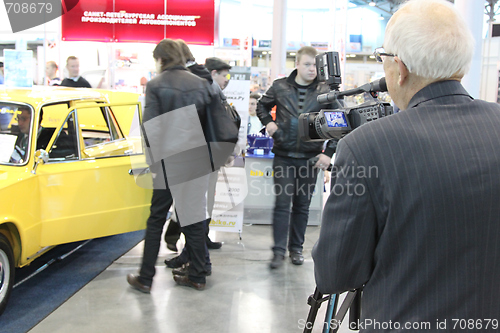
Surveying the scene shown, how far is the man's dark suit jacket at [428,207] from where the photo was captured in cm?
98

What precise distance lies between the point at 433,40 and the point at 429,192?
0.33 m

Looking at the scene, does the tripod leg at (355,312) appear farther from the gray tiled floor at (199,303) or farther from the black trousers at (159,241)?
the black trousers at (159,241)

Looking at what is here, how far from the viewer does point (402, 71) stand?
1080 mm

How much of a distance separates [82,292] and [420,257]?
9.98 ft

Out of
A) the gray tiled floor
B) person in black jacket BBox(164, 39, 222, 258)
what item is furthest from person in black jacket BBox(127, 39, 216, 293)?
the gray tiled floor

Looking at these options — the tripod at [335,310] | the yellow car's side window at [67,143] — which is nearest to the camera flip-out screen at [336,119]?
the tripod at [335,310]

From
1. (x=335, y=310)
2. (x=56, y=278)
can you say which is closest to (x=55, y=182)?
(x=56, y=278)

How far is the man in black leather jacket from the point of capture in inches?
156

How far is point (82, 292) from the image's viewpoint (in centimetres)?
348

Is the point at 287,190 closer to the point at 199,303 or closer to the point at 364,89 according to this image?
the point at 199,303

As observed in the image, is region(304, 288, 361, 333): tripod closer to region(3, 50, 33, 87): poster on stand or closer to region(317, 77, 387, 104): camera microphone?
region(317, 77, 387, 104): camera microphone

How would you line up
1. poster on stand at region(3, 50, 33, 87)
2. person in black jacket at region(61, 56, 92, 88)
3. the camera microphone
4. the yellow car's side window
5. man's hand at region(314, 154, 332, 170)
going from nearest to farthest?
1. the camera microphone
2. the yellow car's side window
3. man's hand at region(314, 154, 332, 170)
4. poster on stand at region(3, 50, 33, 87)
5. person in black jacket at region(61, 56, 92, 88)

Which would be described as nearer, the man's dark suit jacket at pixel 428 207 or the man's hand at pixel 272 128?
the man's dark suit jacket at pixel 428 207

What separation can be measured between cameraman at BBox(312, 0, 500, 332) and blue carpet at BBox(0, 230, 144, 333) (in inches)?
103
